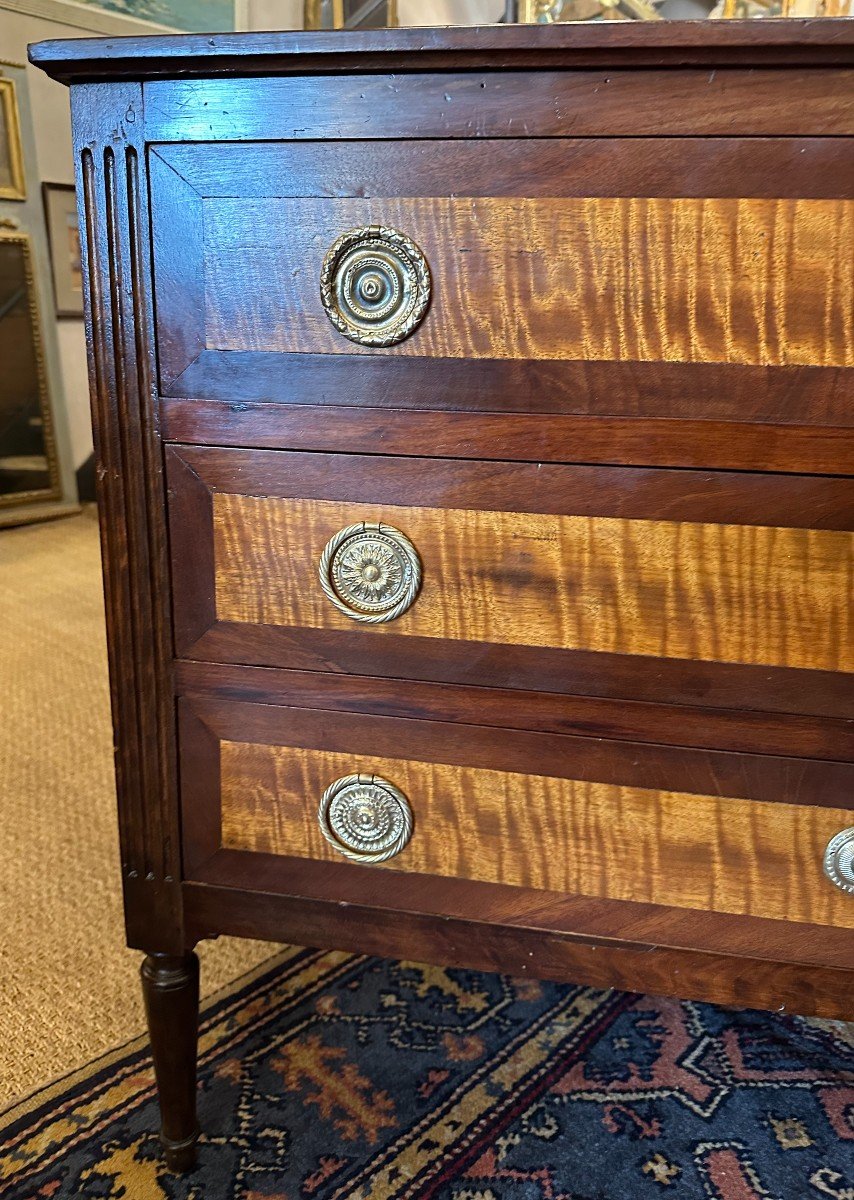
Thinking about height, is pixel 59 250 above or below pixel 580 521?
above

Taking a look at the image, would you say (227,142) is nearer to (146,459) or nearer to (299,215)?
(299,215)

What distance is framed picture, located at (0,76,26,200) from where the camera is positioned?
10.8 feet

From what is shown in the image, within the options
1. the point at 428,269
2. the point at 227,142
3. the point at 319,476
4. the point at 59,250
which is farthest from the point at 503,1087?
the point at 59,250

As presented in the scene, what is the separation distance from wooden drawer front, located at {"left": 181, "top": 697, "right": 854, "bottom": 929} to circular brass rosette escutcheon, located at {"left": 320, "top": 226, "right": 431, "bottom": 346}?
30 centimetres

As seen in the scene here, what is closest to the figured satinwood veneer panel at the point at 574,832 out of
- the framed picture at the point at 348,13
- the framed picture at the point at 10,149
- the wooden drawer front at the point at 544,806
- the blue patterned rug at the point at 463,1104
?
the wooden drawer front at the point at 544,806

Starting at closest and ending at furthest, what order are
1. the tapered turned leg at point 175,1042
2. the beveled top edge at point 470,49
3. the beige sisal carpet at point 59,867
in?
1. the beveled top edge at point 470,49
2. the tapered turned leg at point 175,1042
3. the beige sisal carpet at point 59,867

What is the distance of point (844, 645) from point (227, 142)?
56 centimetres

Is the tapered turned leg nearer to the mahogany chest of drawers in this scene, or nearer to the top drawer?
the mahogany chest of drawers

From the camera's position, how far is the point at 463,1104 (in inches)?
38.6

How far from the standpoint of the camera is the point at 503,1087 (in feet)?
3.30

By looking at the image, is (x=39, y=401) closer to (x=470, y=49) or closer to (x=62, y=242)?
(x=62, y=242)

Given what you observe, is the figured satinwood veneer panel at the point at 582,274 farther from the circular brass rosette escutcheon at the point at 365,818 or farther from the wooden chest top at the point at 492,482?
the circular brass rosette escutcheon at the point at 365,818

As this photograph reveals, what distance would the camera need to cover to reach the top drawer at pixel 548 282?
0.60m

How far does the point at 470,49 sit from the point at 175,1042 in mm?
846
